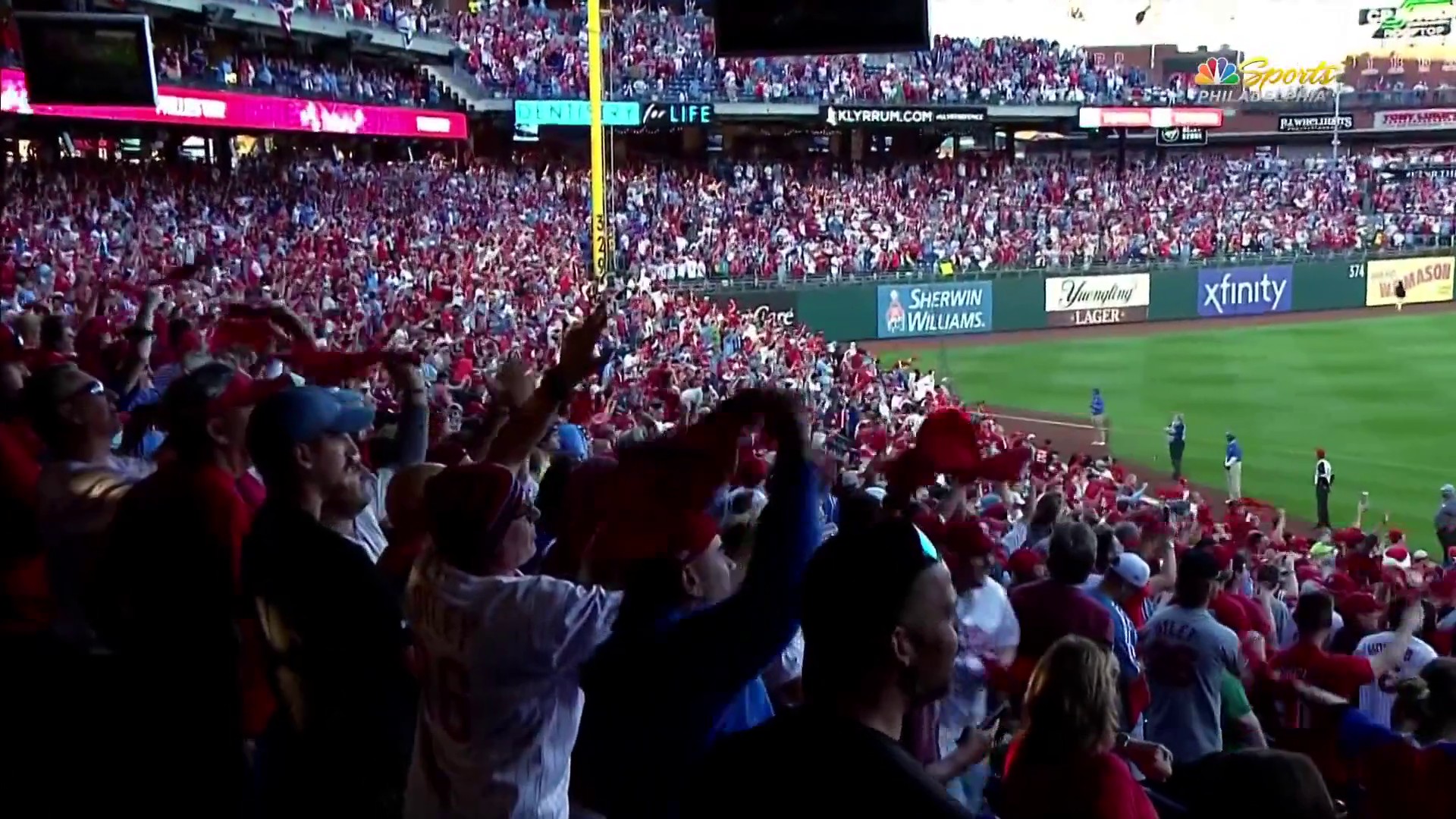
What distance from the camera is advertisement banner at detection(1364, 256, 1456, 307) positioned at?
Result: 124 ft

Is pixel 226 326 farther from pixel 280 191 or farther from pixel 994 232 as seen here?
pixel 994 232

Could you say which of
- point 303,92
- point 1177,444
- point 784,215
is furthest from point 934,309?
point 303,92

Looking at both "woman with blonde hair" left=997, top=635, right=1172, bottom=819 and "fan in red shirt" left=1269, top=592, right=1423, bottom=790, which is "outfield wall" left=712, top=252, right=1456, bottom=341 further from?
"woman with blonde hair" left=997, top=635, right=1172, bottom=819

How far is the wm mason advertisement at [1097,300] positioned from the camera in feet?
113

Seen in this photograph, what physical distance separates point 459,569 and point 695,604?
458mm

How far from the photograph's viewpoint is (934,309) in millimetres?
32781

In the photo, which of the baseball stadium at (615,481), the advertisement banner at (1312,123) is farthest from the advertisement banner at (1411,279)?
the advertisement banner at (1312,123)

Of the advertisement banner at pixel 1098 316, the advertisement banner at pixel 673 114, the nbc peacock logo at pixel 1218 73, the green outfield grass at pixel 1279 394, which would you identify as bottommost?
the green outfield grass at pixel 1279 394

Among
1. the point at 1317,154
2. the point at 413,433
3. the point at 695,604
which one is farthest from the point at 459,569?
the point at 1317,154

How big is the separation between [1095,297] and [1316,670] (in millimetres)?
30959

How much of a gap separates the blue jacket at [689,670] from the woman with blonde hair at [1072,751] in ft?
1.57

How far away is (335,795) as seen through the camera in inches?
119

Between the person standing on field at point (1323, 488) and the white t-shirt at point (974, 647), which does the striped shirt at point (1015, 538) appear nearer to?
the white t-shirt at point (974, 647)

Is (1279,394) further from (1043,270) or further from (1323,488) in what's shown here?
(1323,488)
